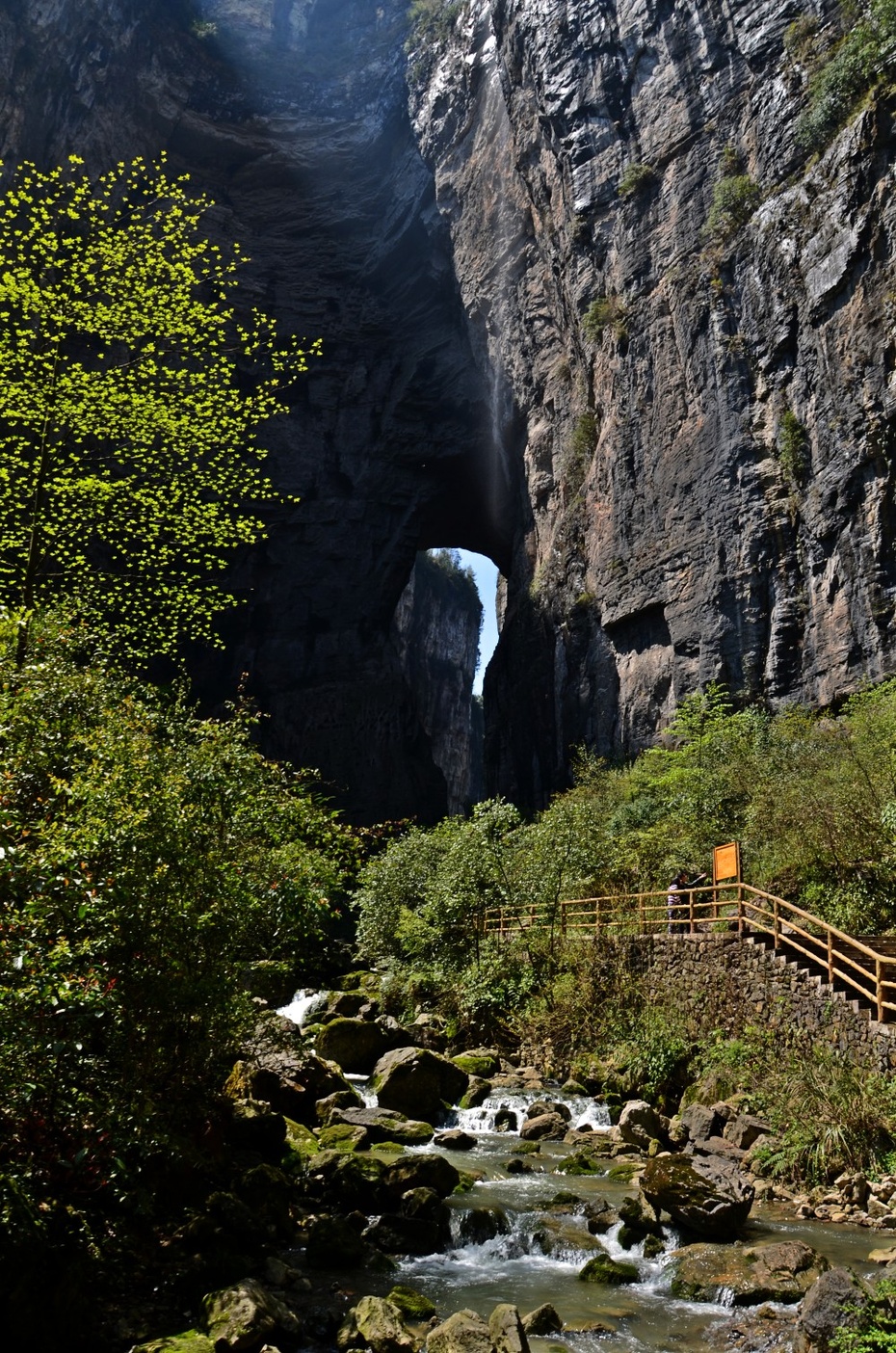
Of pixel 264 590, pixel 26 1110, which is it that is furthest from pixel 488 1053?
pixel 264 590

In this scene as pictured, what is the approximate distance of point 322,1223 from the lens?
8.35 metres

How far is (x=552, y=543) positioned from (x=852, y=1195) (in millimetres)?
33485

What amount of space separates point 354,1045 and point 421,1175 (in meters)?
6.86

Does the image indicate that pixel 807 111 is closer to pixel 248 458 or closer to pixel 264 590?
pixel 248 458

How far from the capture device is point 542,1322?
23.2ft

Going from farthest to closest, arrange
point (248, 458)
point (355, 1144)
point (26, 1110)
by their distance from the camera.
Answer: point (248, 458)
point (355, 1144)
point (26, 1110)

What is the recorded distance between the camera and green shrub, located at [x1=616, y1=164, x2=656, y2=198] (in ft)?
113

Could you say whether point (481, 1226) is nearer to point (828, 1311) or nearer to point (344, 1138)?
point (344, 1138)

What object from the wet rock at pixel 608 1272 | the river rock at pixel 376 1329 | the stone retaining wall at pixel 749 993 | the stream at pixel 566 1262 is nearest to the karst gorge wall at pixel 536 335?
the stone retaining wall at pixel 749 993

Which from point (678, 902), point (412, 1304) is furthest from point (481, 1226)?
point (678, 902)

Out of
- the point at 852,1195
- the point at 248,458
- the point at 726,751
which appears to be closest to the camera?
the point at 852,1195

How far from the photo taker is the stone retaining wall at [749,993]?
36.3 feet

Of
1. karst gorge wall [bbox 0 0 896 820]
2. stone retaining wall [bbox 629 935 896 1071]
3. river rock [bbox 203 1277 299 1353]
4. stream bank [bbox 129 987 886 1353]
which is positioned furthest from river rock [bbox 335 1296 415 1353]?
karst gorge wall [bbox 0 0 896 820]

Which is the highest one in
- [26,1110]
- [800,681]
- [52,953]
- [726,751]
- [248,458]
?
[248,458]
